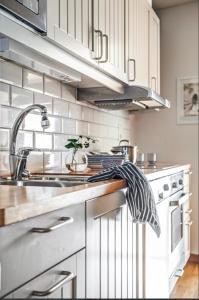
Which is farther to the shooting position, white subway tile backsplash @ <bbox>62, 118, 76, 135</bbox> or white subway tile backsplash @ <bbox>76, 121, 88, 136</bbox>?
white subway tile backsplash @ <bbox>76, 121, 88, 136</bbox>

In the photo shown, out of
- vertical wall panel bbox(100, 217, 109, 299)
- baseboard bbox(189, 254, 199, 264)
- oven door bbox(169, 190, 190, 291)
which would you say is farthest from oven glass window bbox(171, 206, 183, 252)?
vertical wall panel bbox(100, 217, 109, 299)

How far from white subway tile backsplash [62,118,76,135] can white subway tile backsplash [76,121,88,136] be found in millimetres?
57

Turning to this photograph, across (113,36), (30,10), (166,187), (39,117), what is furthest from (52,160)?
(30,10)

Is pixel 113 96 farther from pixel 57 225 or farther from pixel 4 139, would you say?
pixel 57 225

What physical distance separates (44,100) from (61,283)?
3.94 ft

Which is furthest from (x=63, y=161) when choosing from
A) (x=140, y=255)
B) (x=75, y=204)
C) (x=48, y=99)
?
(x=75, y=204)

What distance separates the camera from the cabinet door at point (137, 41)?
2.43m

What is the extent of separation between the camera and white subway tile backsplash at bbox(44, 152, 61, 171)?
6.44 feet

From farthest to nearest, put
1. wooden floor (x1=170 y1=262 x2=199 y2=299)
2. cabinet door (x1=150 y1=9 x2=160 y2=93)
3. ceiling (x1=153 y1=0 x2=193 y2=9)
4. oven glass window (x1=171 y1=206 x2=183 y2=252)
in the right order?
ceiling (x1=153 y1=0 x2=193 y2=9), cabinet door (x1=150 y1=9 x2=160 y2=93), wooden floor (x1=170 y1=262 x2=199 y2=299), oven glass window (x1=171 y1=206 x2=183 y2=252)

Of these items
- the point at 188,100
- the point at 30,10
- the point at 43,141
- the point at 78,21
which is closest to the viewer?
the point at 30,10

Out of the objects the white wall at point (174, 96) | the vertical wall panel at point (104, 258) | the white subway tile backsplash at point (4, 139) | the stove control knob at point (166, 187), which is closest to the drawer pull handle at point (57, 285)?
the vertical wall panel at point (104, 258)

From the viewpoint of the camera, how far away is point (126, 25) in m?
2.37

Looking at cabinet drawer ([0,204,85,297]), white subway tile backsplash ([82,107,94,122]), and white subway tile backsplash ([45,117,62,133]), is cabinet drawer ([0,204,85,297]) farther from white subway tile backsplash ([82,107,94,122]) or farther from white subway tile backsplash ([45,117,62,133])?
white subway tile backsplash ([82,107,94,122])

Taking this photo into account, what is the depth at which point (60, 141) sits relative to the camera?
212 centimetres
